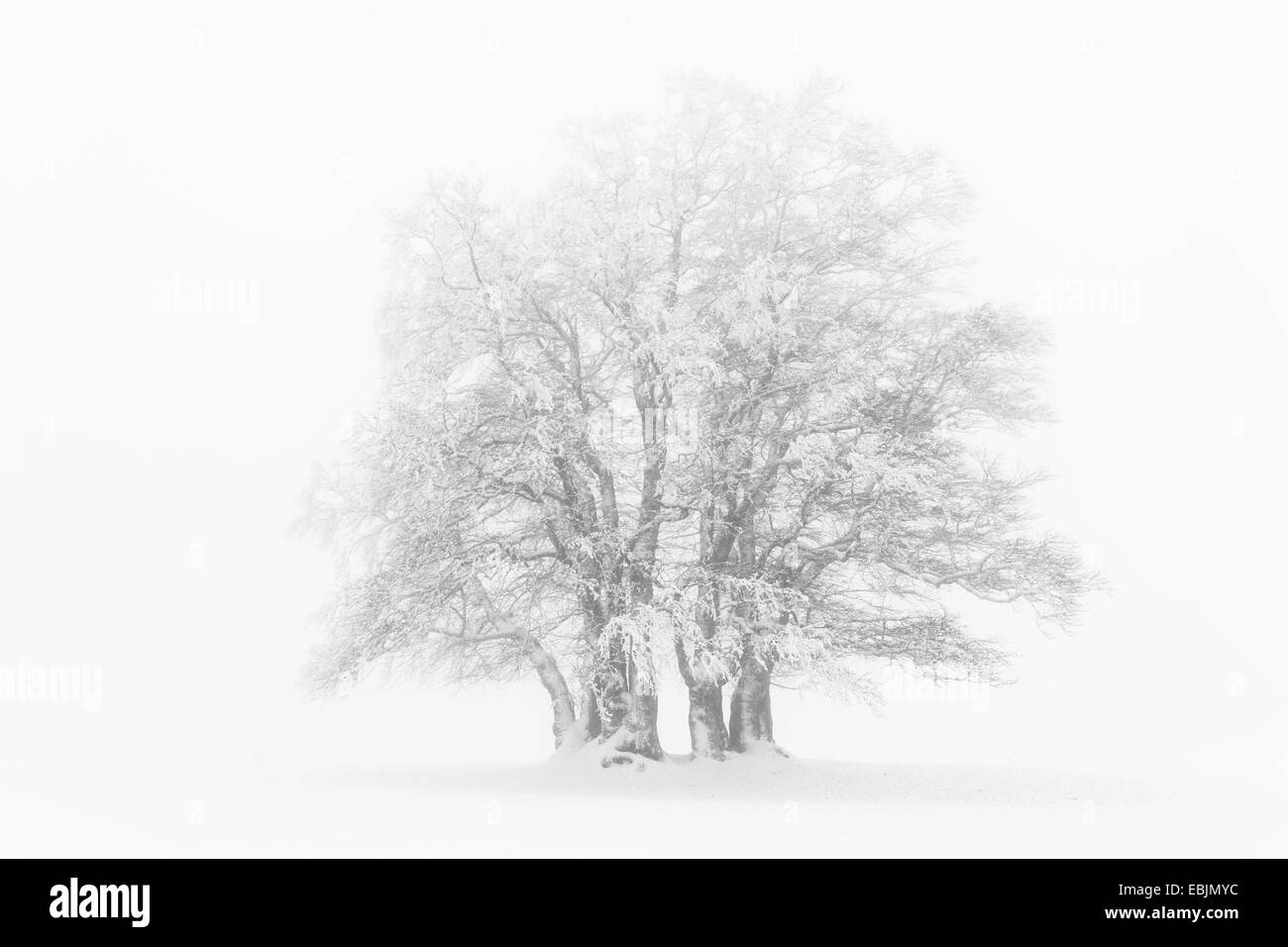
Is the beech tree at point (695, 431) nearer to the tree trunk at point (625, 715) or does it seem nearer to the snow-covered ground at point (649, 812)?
the tree trunk at point (625, 715)

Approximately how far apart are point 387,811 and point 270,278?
99.2 metres

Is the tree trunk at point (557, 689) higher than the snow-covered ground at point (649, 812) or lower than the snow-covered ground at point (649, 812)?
higher

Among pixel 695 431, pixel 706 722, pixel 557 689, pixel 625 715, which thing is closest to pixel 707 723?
pixel 706 722

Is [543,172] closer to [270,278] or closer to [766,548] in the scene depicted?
[766,548]

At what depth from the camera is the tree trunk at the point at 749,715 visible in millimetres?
25625

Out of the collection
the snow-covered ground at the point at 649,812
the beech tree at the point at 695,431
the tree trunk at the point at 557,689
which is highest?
the beech tree at the point at 695,431

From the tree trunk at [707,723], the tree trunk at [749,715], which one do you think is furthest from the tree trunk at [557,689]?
the tree trunk at [749,715]

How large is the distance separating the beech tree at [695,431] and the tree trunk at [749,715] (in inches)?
2.0

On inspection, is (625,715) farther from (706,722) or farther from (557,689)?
(557,689)

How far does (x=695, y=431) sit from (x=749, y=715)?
6227 millimetres

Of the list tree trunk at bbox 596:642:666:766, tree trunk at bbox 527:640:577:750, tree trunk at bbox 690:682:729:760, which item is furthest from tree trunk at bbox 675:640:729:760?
tree trunk at bbox 527:640:577:750
